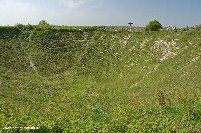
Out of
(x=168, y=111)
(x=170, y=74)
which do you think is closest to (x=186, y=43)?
(x=170, y=74)

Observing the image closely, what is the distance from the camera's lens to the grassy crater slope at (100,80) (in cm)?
2931

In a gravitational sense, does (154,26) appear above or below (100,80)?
above

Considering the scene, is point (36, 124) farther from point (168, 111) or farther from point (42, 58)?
point (42, 58)

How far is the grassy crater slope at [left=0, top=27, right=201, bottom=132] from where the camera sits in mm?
29312

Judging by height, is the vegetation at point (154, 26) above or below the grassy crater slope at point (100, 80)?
above

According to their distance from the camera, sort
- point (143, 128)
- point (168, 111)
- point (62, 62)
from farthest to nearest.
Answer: point (62, 62) → point (168, 111) → point (143, 128)

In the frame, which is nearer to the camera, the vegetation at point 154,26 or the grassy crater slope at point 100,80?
the grassy crater slope at point 100,80

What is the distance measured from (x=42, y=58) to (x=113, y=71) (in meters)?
15.0

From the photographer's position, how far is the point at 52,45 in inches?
3169

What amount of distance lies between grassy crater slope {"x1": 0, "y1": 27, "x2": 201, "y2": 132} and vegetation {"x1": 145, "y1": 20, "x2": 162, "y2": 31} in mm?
5497

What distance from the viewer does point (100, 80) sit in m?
64.6

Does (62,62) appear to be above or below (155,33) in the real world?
below

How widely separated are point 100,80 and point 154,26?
1194 inches

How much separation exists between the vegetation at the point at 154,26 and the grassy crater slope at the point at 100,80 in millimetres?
5497
